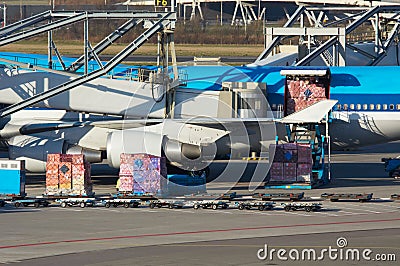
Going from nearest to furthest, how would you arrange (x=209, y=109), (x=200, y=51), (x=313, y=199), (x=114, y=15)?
(x=313, y=199) → (x=114, y=15) → (x=209, y=109) → (x=200, y=51)

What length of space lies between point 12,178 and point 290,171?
11.7m

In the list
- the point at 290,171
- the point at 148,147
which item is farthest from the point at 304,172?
the point at 148,147

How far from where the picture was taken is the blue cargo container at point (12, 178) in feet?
121

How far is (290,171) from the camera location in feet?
136

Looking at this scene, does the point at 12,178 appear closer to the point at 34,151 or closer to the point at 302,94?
the point at 34,151

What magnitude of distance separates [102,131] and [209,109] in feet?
16.1

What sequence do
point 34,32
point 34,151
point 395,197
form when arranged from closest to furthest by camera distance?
point 395,197 → point 34,32 → point 34,151

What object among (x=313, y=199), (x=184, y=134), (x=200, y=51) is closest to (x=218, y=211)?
(x=313, y=199)

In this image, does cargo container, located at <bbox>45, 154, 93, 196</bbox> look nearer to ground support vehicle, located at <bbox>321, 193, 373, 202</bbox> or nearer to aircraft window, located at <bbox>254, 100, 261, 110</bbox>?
ground support vehicle, located at <bbox>321, 193, 373, 202</bbox>

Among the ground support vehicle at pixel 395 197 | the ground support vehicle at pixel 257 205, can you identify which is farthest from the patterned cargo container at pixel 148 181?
the ground support vehicle at pixel 395 197

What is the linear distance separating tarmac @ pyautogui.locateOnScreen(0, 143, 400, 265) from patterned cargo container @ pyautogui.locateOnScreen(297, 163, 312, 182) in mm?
1978

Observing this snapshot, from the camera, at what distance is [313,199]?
37125 millimetres

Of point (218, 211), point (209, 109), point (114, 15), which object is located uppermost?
point (114, 15)

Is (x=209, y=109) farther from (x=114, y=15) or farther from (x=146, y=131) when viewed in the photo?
(x=114, y=15)
